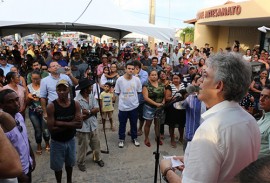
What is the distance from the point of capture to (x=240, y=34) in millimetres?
17672

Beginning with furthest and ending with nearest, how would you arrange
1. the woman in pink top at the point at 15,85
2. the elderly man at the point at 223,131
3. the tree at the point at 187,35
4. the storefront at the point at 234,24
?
the tree at the point at 187,35 < the storefront at the point at 234,24 < the woman in pink top at the point at 15,85 < the elderly man at the point at 223,131

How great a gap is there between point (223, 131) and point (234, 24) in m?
17.1

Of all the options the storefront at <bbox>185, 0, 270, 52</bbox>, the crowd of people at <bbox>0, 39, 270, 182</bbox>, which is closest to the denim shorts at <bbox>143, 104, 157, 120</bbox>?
the crowd of people at <bbox>0, 39, 270, 182</bbox>

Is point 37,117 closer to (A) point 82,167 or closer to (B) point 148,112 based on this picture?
(A) point 82,167

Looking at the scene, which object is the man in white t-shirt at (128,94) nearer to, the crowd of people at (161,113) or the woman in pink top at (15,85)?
the crowd of people at (161,113)

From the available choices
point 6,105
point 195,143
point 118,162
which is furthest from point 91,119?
point 195,143

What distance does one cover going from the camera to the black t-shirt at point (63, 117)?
11.0 ft

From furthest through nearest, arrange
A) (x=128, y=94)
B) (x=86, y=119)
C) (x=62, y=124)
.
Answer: (x=128, y=94) < (x=86, y=119) < (x=62, y=124)

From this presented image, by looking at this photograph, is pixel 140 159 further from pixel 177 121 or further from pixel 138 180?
pixel 177 121

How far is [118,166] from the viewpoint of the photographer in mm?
4469

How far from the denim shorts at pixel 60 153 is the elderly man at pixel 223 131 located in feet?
7.84

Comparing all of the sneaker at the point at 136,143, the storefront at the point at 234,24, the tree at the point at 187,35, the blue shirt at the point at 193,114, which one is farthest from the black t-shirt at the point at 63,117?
the tree at the point at 187,35

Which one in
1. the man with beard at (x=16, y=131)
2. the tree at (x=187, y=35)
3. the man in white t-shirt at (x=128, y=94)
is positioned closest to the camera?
the man with beard at (x=16, y=131)

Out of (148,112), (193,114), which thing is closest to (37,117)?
(148,112)
